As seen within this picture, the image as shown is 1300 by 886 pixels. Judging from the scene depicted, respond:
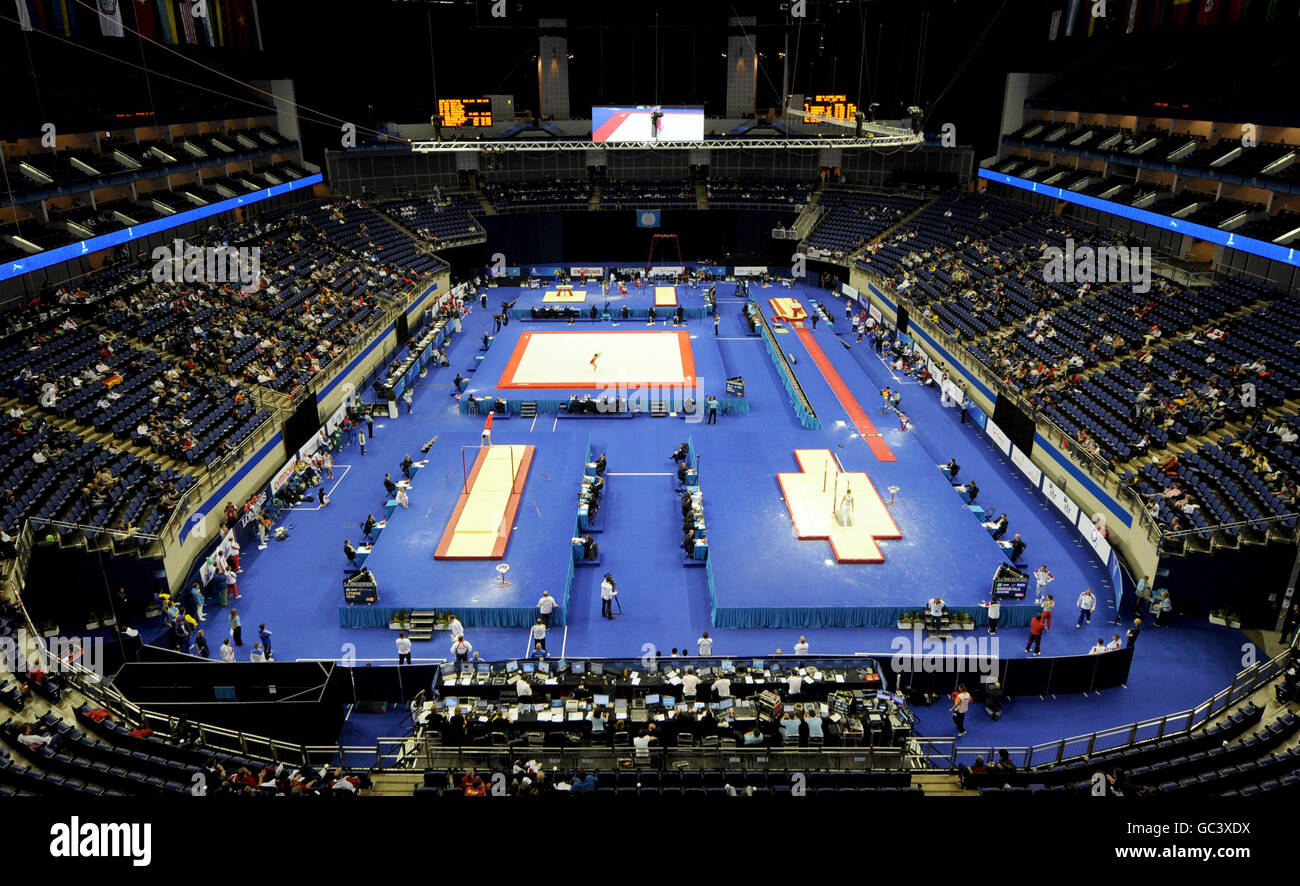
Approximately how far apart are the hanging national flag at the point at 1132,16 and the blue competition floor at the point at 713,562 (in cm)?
2242

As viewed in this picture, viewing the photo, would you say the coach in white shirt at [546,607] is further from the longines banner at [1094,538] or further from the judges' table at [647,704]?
the longines banner at [1094,538]

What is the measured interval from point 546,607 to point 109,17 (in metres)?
32.6

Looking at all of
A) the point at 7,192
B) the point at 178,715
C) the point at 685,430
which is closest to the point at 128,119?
the point at 7,192

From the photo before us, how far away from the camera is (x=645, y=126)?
115 ft

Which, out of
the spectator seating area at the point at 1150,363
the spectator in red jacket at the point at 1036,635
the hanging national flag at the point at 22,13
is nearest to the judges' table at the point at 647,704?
the spectator in red jacket at the point at 1036,635

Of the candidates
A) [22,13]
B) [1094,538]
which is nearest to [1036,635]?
[1094,538]

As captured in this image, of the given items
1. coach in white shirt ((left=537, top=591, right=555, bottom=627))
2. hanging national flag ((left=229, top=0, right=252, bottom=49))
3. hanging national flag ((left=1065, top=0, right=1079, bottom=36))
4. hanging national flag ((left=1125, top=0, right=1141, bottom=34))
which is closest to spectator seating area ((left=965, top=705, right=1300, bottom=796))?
coach in white shirt ((left=537, top=591, right=555, bottom=627))

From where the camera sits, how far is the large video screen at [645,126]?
34.1 m

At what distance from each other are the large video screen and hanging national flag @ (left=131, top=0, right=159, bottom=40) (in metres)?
20.7

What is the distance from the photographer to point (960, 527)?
2328 centimetres

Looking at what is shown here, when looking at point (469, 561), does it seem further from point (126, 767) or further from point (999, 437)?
point (999, 437)
